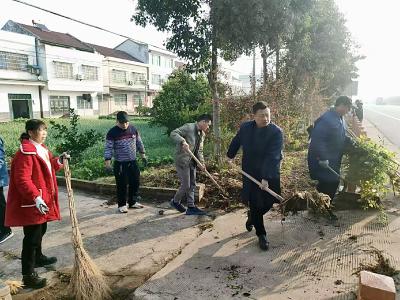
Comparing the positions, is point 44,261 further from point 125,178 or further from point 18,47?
point 18,47

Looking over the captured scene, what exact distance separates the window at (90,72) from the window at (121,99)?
17.6 ft

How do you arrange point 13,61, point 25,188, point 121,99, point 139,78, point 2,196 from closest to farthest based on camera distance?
point 25,188 → point 2,196 → point 13,61 → point 121,99 → point 139,78

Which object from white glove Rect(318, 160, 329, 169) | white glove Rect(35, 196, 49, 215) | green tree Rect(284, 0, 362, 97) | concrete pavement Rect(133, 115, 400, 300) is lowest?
concrete pavement Rect(133, 115, 400, 300)

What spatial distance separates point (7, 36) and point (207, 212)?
29.4 meters

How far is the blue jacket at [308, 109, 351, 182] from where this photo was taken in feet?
16.1

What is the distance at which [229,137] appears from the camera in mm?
9156

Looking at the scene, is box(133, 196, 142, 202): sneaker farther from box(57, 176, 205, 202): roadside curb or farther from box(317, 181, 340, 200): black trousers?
box(317, 181, 340, 200): black trousers

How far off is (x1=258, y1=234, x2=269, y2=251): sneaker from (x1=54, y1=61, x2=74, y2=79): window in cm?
3284

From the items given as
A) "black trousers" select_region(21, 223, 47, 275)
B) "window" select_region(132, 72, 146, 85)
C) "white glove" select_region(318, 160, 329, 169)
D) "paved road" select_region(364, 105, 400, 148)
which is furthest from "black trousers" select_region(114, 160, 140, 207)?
"window" select_region(132, 72, 146, 85)

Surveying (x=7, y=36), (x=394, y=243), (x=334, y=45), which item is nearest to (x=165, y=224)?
(x=394, y=243)

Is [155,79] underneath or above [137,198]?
above

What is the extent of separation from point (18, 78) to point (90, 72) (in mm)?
8789

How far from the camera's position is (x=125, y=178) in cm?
572

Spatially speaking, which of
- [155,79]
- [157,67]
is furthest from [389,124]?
[157,67]
